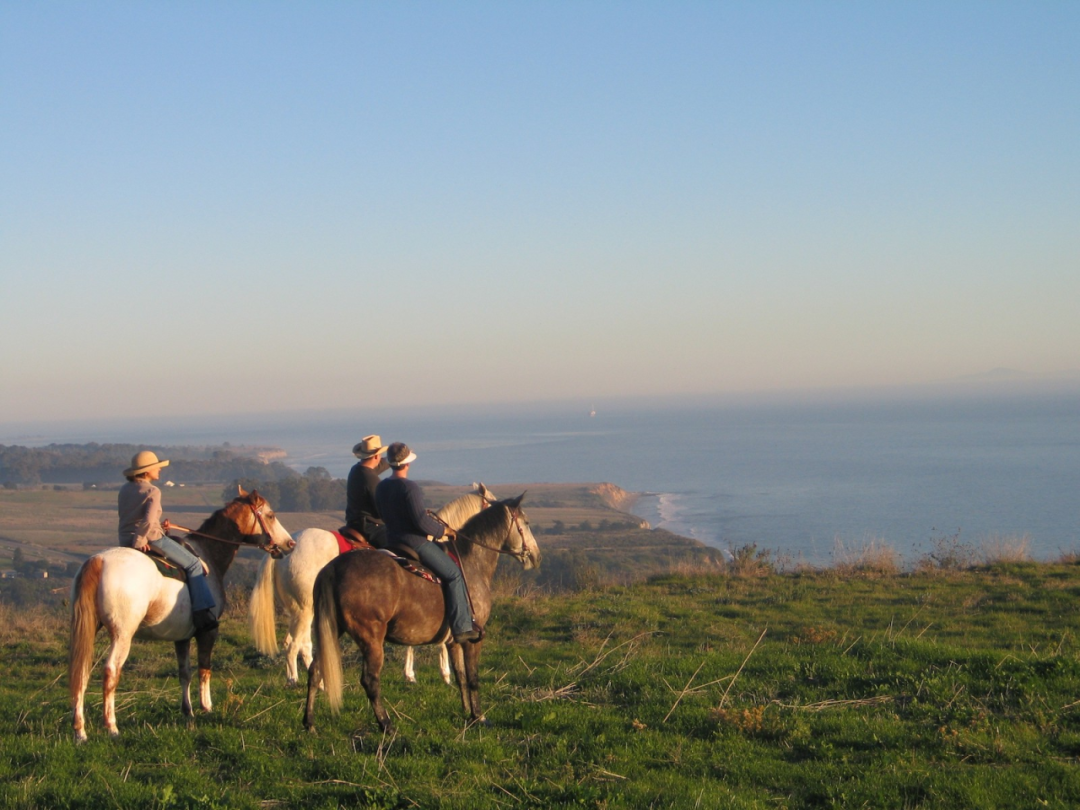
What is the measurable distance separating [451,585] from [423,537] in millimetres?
550

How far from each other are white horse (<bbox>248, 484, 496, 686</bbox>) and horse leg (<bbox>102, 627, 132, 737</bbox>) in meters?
2.52

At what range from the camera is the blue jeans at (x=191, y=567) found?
25.7 feet

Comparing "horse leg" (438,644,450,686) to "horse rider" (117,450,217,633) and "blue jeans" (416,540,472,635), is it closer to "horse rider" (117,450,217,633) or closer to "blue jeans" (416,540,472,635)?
"blue jeans" (416,540,472,635)

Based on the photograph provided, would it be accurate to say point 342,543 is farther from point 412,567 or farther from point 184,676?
point 412,567

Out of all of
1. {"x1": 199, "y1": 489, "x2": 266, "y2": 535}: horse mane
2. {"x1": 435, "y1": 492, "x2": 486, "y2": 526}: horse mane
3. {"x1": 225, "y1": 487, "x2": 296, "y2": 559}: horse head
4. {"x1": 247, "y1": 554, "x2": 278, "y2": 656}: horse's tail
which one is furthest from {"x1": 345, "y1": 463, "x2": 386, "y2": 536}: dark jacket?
{"x1": 435, "y1": 492, "x2": 486, "y2": 526}: horse mane

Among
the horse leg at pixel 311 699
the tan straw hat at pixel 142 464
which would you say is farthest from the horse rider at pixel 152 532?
the horse leg at pixel 311 699

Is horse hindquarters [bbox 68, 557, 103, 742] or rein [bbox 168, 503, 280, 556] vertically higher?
rein [bbox 168, 503, 280, 556]

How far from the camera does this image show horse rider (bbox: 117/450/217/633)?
770 centimetres

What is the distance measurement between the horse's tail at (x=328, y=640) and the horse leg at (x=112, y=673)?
5.62 feet

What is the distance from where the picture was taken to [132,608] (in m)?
7.32

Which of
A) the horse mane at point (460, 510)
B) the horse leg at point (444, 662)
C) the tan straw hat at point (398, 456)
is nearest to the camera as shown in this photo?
the tan straw hat at point (398, 456)

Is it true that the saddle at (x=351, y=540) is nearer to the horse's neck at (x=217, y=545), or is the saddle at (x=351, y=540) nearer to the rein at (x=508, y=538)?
the horse's neck at (x=217, y=545)

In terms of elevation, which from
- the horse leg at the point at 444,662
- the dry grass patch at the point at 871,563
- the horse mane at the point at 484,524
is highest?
the horse mane at the point at 484,524

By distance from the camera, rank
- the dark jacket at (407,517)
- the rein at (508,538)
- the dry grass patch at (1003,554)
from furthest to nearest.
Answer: the dry grass patch at (1003,554) → the rein at (508,538) → the dark jacket at (407,517)
